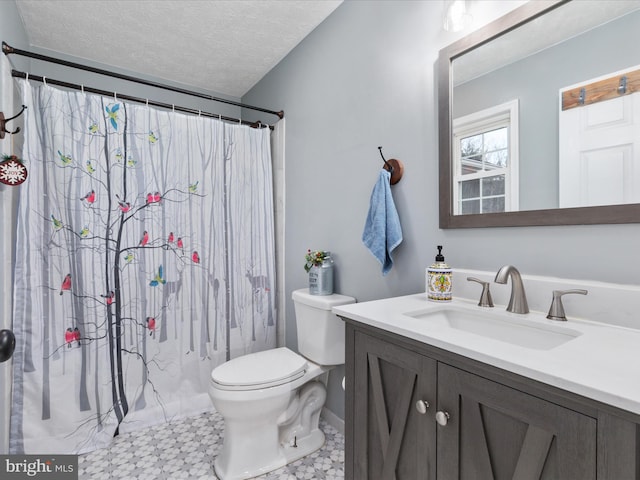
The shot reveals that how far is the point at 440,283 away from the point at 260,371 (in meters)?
0.98

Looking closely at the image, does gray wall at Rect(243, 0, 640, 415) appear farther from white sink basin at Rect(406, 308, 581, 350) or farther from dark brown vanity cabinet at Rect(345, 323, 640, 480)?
dark brown vanity cabinet at Rect(345, 323, 640, 480)

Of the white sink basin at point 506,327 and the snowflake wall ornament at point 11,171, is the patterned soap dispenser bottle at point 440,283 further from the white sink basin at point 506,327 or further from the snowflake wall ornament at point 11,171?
the snowflake wall ornament at point 11,171

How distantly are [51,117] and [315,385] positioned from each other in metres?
2.00

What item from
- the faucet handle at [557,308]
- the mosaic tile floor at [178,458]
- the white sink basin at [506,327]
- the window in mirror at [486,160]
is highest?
the window in mirror at [486,160]

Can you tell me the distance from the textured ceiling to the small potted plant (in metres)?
1.43

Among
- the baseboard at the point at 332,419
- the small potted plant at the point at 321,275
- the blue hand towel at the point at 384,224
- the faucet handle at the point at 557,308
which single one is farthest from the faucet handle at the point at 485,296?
the baseboard at the point at 332,419

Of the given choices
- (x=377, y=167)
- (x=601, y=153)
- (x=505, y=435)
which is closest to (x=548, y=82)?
(x=601, y=153)

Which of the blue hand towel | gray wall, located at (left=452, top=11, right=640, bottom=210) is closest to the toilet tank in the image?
Result: the blue hand towel

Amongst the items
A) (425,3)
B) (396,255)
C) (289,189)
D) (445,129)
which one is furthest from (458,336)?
(289,189)

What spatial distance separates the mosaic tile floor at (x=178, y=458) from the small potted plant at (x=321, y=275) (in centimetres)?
84

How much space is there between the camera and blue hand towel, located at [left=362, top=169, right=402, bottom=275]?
1.46 m

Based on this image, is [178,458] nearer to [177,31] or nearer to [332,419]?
[332,419]

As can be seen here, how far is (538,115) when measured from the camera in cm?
104

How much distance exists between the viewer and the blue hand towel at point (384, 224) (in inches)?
57.4
